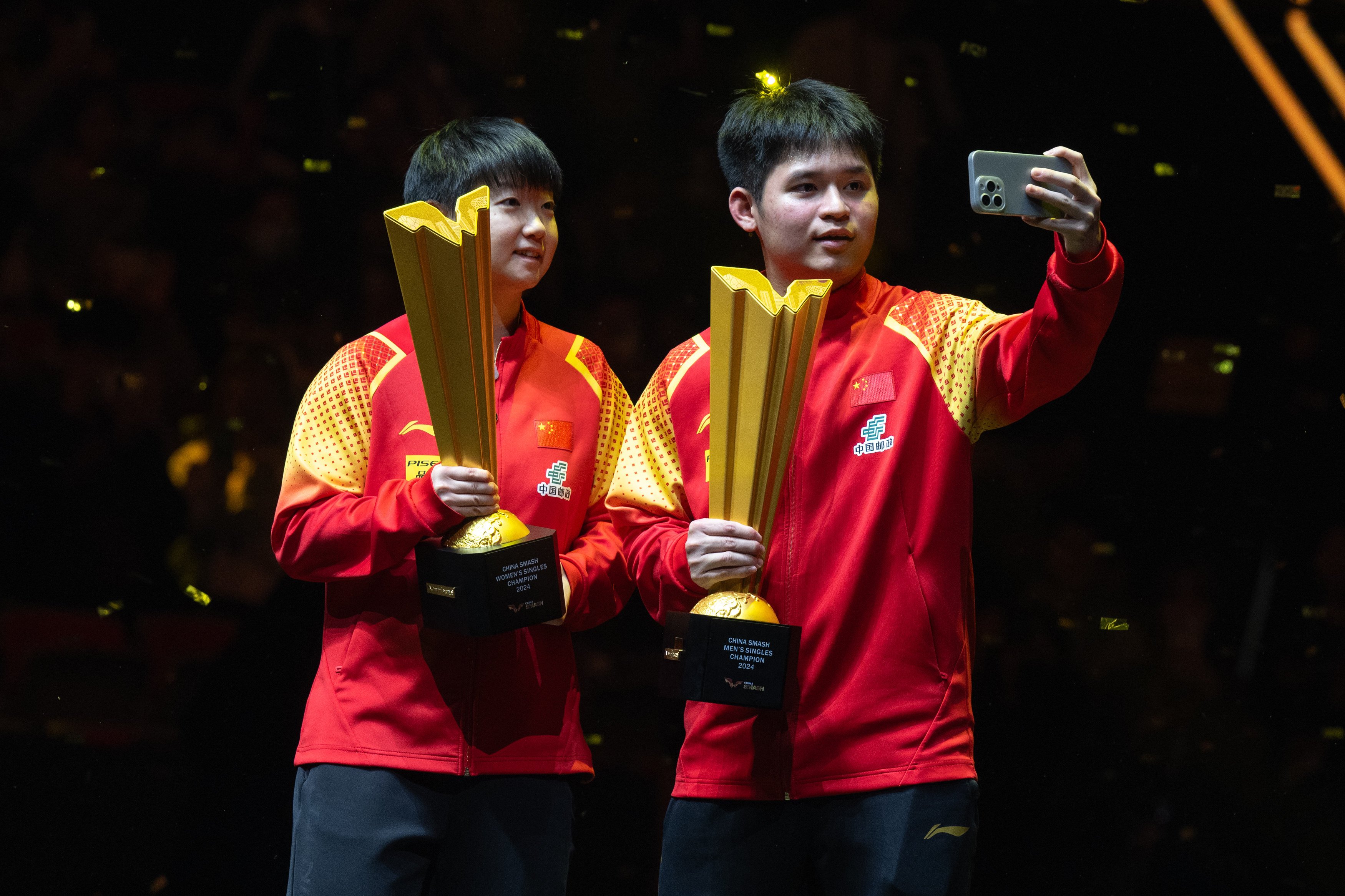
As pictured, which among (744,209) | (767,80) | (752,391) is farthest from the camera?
(767,80)

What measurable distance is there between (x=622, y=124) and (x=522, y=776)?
4.30 ft

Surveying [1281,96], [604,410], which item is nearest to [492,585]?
[604,410]

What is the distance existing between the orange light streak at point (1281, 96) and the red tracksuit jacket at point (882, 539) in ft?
3.89

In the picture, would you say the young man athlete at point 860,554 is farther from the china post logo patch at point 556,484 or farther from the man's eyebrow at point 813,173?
the china post logo patch at point 556,484

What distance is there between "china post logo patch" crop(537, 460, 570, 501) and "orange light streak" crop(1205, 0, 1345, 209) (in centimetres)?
164

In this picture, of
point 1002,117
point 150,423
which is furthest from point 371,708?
point 1002,117

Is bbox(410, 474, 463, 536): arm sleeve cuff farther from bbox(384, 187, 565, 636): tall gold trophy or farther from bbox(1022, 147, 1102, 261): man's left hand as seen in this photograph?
bbox(1022, 147, 1102, 261): man's left hand

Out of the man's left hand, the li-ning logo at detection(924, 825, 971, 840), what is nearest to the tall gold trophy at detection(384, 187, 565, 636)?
the li-ning logo at detection(924, 825, 971, 840)

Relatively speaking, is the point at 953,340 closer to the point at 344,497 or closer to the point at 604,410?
the point at 604,410

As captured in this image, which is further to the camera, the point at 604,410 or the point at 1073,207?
the point at 604,410

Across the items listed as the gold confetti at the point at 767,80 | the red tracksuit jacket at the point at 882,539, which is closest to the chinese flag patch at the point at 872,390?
the red tracksuit jacket at the point at 882,539

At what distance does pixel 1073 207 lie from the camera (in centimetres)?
135

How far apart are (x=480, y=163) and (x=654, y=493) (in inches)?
24.9

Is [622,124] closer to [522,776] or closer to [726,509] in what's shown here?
[726,509]
